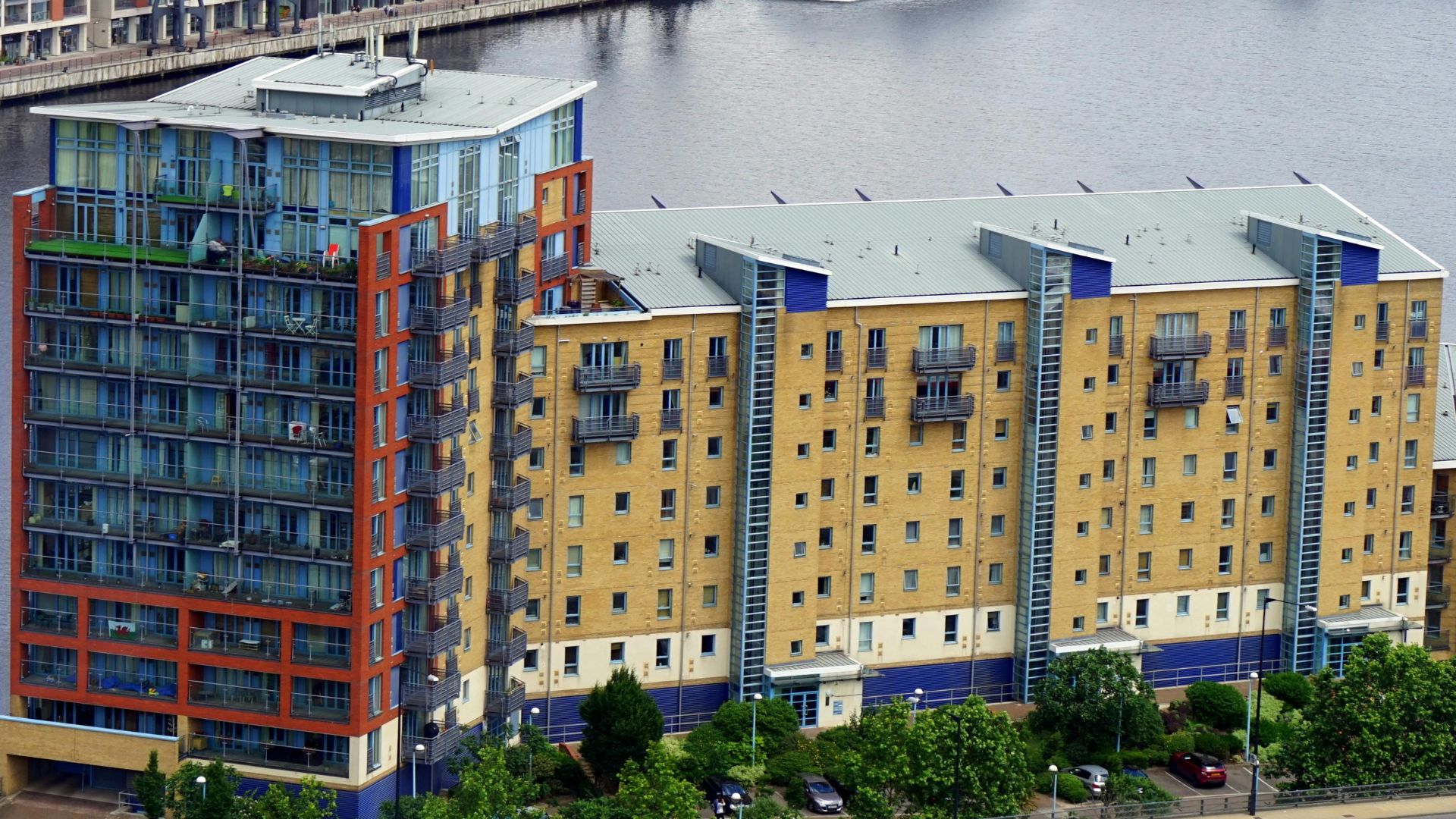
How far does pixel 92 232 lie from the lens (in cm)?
13550

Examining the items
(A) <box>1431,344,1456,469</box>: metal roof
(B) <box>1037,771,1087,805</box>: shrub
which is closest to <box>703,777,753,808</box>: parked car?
(B) <box>1037,771,1087,805</box>: shrub

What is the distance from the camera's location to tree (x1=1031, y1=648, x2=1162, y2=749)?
149m

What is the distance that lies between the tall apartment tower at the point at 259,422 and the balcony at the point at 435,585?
92 mm

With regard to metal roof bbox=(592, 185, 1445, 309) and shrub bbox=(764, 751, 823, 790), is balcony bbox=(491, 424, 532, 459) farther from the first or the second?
shrub bbox=(764, 751, 823, 790)

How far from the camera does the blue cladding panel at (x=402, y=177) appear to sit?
132 meters

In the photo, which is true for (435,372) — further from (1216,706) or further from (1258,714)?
(1216,706)

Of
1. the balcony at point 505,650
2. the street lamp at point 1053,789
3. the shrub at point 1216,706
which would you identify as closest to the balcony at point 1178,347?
the shrub at point 1216,706

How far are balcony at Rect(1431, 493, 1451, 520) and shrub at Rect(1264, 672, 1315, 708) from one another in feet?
36.8

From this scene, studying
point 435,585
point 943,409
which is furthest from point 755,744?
point 943,409

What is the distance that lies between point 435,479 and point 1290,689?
4126 centimetres

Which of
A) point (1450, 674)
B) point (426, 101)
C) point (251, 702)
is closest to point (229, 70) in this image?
point (426, 101)

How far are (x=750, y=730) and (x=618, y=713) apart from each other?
7.00 meters

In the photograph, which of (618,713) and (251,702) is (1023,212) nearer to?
(618,713)

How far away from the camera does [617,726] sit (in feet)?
461
